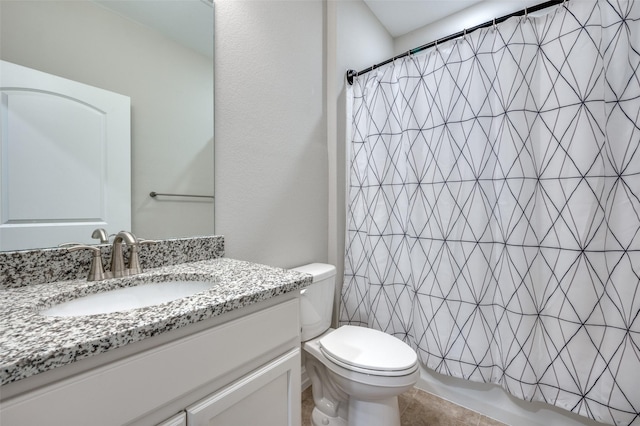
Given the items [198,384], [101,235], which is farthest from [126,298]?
[198,384]

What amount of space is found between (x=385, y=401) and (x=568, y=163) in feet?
4.11

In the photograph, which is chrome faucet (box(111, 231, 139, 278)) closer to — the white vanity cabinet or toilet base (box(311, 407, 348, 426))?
the white vanity cabinet

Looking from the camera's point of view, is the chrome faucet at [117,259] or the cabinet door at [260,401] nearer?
the cabinet door at [260,401]

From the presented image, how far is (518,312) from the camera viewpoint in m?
1.22

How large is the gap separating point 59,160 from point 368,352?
50.7 inches

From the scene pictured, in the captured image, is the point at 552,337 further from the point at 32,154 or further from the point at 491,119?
the point at 32,154

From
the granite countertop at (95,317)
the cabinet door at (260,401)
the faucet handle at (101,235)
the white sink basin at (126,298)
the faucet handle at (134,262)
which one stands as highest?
the faucet handle at (101,235)

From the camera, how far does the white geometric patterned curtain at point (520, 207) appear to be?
1055 mm

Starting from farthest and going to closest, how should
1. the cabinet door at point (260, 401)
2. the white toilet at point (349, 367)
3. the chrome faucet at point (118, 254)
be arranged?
the white toilet at point (349, 367)
the chrome faucet at point (118, 254)
the cabinet door at point (260, 401)

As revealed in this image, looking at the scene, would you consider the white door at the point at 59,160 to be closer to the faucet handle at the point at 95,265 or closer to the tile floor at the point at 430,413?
the faucet handle at the point at 95,265

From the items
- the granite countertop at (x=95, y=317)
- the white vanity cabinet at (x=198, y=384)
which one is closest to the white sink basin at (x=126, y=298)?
the granite countertop at (x=95, y=317)

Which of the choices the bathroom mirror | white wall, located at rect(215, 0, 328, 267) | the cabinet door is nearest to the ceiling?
white wall, located at rect(215, 0, 328, 267)

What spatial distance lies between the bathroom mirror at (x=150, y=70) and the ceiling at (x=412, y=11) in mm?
1390

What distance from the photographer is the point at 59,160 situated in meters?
0.80
